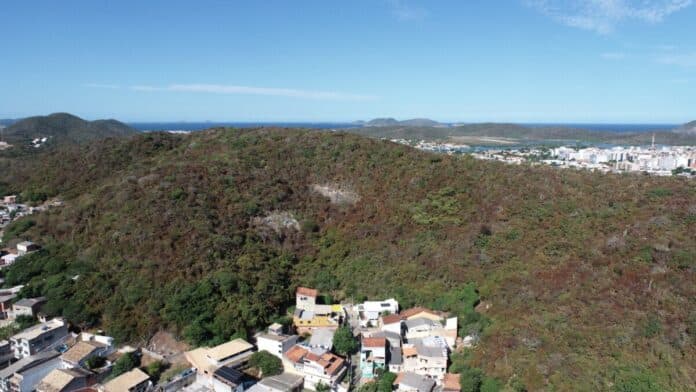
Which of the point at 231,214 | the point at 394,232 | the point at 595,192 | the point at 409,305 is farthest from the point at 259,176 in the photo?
the point at 595,192

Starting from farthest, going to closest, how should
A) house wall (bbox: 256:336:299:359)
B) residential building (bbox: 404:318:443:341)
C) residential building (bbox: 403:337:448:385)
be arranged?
residential building (bbox: 404:318:443:341) → house wall (bbox: 256:336:299:359) → residential building (bbox: 403:337:448:385)

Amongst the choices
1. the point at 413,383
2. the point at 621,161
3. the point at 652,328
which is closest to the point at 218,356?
the point at 413,383

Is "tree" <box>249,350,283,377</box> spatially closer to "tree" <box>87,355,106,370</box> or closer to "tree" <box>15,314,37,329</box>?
"tree" <box>87,355,106,370</box>

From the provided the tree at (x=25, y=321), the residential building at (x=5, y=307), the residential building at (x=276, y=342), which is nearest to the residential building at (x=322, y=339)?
the residential building at (x=276, y=342)

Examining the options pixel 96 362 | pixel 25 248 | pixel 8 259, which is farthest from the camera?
pixel 25 248

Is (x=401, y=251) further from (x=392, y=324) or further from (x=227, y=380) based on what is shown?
(x=227, y=380)

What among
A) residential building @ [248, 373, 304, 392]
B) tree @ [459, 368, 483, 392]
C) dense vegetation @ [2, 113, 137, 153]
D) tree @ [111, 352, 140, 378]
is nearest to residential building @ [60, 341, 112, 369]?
tree @ [111, 352, 140, 378]
